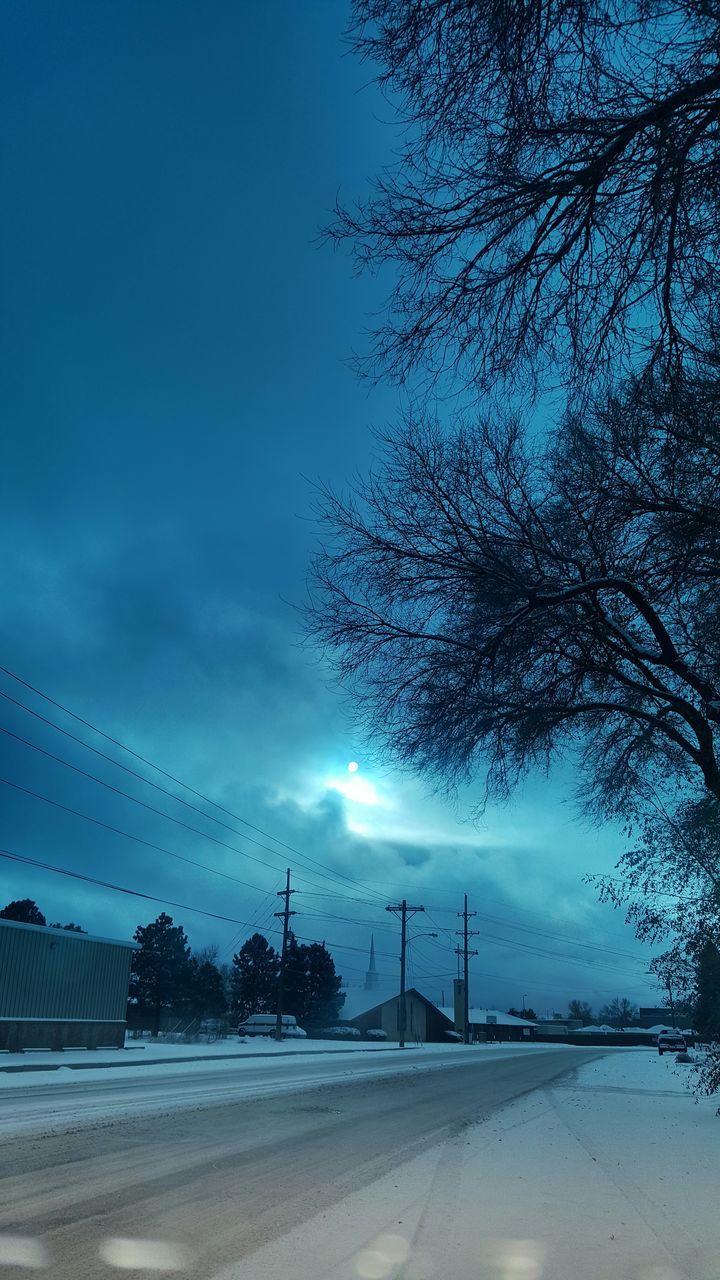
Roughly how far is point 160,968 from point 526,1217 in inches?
2749

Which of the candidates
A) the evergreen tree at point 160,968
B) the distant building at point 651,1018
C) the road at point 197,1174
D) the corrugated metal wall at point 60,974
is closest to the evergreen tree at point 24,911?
the evergreen tree at point 160,968

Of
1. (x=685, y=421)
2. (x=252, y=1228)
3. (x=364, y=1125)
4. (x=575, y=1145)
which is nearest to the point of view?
(x=252, y=1228)

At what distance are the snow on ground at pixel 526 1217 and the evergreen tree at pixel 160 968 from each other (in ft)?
206

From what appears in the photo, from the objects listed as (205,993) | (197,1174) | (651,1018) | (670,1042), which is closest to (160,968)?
(205,993)

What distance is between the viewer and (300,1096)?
16.8 m

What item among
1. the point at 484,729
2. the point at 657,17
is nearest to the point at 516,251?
the point at 657,17

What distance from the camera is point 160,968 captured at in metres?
71.8

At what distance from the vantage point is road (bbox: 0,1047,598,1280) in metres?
5.66

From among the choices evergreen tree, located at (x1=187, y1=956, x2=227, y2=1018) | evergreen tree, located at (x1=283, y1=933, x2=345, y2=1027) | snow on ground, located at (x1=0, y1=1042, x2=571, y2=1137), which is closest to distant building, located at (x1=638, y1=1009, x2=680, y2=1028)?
evergreen tree, located at (x1=283, y1=933, x2=345, y2=1027)

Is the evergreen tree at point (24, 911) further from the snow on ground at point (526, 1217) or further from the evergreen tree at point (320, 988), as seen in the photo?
the snow on ground at point (526, 1217)

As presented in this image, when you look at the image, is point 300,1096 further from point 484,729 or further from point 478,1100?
point 484,729

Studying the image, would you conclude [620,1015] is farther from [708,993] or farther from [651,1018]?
[708,993]

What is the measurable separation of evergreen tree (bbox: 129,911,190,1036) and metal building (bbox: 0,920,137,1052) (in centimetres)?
3324

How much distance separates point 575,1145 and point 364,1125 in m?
2.89
